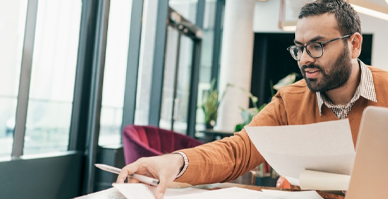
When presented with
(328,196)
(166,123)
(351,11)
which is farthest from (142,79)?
(328,196)

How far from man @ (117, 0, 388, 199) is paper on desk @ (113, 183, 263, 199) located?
0.16 metres

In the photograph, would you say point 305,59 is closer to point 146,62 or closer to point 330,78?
point 330,78

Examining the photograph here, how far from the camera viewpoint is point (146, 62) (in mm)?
4781

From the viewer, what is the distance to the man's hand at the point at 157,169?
0.97 m

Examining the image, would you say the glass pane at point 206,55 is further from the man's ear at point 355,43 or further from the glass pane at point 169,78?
the man's ear at point 355,43

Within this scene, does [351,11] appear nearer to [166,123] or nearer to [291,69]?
[166,123]

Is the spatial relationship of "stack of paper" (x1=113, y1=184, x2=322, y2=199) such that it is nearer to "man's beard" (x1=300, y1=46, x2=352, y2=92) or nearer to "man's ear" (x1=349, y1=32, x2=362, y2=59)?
"man's beard" (x1=300, y1=46, x2=352, y2=92)

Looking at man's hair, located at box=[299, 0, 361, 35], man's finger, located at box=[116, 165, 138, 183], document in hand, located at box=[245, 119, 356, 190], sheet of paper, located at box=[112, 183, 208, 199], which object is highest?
man's hair, located at box=[299, 0, 361, 35]

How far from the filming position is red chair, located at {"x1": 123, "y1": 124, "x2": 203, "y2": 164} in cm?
295

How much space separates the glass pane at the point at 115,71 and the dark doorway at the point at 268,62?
4.87 meters

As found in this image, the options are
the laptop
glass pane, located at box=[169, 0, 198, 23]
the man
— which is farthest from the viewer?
glass pane, located at box=[169, 0, 198, 23]

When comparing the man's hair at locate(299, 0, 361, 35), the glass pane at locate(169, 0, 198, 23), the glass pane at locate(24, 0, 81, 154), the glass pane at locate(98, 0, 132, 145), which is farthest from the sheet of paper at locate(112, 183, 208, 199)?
the glass pane at locate(169, 0, 198, 23)

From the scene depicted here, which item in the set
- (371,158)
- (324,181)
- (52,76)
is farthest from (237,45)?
(371,158)

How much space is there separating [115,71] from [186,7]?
7.63 ft
